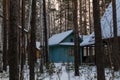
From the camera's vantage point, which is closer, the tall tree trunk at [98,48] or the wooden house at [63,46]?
the tall tree trunk at [98,48]

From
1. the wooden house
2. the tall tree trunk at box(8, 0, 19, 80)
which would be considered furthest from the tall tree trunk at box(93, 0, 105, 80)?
the wooden house

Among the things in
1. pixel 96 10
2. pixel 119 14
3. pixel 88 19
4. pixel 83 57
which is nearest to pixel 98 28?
pixel 96 10

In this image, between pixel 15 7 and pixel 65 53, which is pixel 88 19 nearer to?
pixel 65 53

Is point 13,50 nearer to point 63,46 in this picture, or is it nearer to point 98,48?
point 98,48

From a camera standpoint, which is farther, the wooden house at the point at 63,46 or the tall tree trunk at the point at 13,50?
the wooden house at the point at 63,46

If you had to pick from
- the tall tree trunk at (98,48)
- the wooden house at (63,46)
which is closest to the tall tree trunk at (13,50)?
the tall tree trunk at (98,48)

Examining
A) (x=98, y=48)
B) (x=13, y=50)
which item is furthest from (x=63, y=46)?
(x=13, y=50)

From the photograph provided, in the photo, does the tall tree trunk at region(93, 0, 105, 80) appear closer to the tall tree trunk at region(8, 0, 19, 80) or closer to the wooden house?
the tall tree trunk at region(8, 0, 19, 80)

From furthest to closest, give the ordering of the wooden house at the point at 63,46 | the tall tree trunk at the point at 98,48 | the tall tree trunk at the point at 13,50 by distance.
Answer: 1. the wooden house at the point at 63,46
2. the tall tree trunk at the point at 98,48
3. the tall tree trunk at the point at 13,50

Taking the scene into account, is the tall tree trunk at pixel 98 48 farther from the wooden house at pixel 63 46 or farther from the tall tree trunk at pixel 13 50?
the wooden house at pixel 63 46

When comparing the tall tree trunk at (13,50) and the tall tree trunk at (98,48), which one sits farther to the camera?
the tall tree trunk at (98,48)

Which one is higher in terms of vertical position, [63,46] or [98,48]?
[98,48]

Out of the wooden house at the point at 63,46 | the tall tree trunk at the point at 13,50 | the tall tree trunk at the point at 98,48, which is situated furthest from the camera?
the wooden house at the point at 63,46

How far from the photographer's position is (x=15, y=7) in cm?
936
